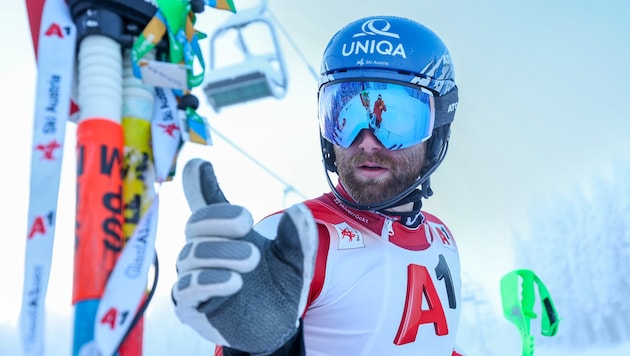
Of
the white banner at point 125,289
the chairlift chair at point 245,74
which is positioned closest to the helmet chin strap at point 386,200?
the white banner at point 125,289

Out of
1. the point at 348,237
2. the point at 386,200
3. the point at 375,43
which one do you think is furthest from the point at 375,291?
the point at 375,43

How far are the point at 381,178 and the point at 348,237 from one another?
268mm

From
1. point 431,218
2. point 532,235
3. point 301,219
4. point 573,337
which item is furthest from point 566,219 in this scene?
point 301,219

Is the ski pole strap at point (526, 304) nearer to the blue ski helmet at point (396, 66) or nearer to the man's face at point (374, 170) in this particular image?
the blue ski helmet at point (396, 66)

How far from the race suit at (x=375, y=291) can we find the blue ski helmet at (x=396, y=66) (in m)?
0.13

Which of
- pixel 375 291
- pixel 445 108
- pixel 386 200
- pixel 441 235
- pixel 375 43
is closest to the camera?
pixel 375 291

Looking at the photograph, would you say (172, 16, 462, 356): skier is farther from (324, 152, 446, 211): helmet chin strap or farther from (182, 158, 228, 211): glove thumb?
(182, 158, 228, 211): glove thumb

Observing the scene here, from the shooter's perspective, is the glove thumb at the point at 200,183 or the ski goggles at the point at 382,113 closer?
the glove thumb at the point at 200,183

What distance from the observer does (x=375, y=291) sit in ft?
5.16

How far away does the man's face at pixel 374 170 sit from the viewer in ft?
5.65

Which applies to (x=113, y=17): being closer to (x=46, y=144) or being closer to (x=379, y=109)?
(x=46, y=144)

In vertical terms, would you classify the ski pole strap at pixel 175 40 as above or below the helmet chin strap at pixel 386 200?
above

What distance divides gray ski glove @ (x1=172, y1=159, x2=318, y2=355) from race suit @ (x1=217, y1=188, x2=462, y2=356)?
459mm

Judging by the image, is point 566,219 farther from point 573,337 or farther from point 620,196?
point 573,337
